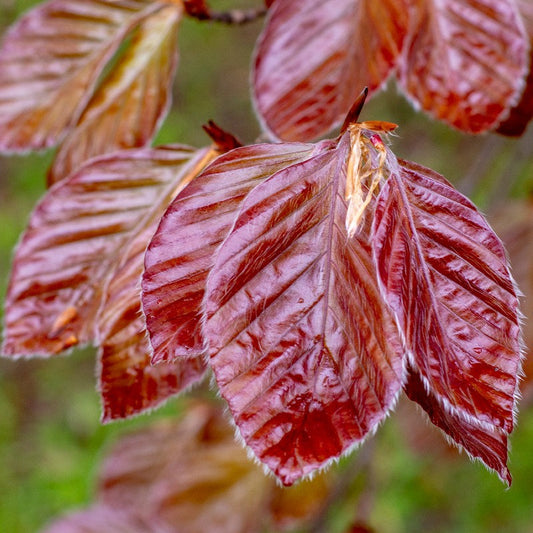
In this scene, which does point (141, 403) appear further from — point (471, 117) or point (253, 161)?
point (471, 117)

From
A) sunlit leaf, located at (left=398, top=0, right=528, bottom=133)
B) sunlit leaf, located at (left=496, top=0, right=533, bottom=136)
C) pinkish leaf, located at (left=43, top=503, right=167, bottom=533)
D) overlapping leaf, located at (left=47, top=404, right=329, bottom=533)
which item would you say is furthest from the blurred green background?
sunlit leaf, located at (left=398, top=0, right=528, bottom=133)

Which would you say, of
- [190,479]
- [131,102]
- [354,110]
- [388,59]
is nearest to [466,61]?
[388,59]

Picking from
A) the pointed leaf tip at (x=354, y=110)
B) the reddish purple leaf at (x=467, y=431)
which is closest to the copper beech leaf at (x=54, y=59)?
the pointed leaf tip at (x=354, y=110)

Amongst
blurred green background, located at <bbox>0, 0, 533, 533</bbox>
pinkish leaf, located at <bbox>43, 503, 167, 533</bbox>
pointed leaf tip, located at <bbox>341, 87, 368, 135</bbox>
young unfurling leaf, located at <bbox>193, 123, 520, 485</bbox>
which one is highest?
pointed leaf tip, located at <bbox>341, 87, 368, 135</bbox>

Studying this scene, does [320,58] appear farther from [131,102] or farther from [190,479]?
[190,479]

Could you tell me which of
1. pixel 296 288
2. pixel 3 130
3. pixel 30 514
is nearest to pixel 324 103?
pixel 296 288

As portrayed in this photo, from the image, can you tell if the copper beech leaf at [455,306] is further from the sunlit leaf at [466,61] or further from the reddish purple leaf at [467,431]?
the sunlit leaf at [466,61]

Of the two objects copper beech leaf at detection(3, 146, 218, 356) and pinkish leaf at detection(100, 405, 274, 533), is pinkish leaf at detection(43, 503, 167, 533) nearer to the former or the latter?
pinkish leaf at detection(100, 405, 274, 533)
